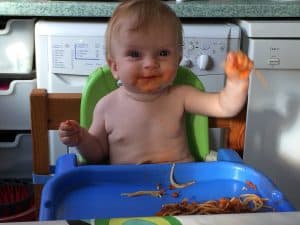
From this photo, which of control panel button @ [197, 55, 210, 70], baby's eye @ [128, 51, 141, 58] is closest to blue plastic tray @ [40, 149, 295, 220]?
baby's eye @ [128, 51, 141, 58]

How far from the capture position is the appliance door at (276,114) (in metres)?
1.61

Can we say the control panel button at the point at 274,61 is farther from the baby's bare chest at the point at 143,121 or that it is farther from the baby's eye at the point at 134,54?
the baby's eye at the point at 134,54

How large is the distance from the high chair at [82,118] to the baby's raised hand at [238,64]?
0.21 meters

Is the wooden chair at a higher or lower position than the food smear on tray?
higher

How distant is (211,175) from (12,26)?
102 cm

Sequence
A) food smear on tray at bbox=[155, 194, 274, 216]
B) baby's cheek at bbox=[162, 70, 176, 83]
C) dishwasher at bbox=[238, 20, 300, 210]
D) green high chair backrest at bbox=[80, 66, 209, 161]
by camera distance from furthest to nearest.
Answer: dishwasher at bbox=[238, 20, 300, 210] < green high chair backrest at bbox=[80, 66, 209, 161] < baby's cheek at bbox=[162, 70, 176, 83] < food smear on tray at bbox=[155, 194, 274, 216]

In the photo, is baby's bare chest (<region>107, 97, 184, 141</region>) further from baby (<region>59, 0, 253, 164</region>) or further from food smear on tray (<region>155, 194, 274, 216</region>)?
food smear on tray (<region>155, 194, 274, 216</region>)

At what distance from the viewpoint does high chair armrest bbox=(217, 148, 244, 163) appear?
1.01 m

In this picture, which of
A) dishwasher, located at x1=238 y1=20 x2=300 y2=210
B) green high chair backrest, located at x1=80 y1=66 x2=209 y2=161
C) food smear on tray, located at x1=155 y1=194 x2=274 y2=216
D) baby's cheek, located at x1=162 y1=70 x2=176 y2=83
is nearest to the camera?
food smear on tray, located at x1=155 y1=194 x2=274 y2=216

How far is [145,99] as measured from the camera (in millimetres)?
1024

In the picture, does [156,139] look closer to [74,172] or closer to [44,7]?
[74,172]

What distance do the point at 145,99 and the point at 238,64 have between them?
9.8 inches

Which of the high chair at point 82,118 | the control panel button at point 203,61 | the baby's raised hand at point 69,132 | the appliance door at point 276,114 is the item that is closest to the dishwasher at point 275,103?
the appliance door at point 276,114

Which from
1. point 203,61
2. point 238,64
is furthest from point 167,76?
point 203,61
